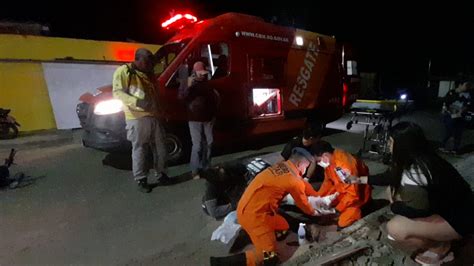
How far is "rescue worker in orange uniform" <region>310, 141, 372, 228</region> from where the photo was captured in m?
3.15

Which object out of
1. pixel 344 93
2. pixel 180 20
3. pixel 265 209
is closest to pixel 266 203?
pixel 265 209

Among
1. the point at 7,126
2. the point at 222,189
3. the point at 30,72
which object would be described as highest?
the point at 30,72

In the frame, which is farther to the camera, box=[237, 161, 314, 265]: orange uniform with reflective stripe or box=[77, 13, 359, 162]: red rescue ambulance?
box=[77, 13, 359, 162]: red rescue ambulance

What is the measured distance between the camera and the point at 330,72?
762 centimetres

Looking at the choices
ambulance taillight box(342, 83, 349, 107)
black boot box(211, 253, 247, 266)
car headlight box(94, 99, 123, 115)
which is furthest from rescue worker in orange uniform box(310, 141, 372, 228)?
ambulance taillight box(342, 83, 349, 107)

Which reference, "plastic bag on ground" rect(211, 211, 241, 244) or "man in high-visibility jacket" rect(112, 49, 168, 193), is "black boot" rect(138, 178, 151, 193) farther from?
"plastic bag on ground" rect(211, 211, 241, 244)

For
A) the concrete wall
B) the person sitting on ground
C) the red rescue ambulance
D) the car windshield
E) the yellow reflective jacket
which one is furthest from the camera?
the concrete wall

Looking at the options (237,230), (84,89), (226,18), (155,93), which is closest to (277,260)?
(237,230)

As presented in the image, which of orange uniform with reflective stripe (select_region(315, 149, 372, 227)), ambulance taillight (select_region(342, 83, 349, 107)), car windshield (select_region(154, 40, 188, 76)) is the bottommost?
orange uniform with reflective stripe (select_region(315, 149, 372, 227))

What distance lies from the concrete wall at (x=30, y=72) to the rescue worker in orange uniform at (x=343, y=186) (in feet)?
26.4

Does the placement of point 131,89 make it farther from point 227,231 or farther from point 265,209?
point 265,209

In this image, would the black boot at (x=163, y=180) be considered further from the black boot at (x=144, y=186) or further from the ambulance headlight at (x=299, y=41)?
the ambulance headlight at (x=299, y=41)

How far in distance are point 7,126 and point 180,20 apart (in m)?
5.53

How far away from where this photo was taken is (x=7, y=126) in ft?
26.3
